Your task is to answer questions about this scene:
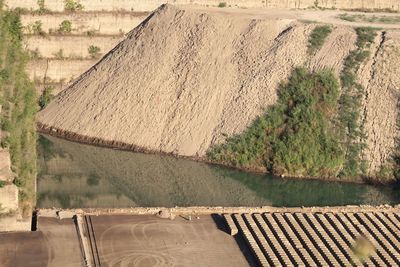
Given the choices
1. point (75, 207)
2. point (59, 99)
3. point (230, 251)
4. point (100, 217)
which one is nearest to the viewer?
point (230, 251)

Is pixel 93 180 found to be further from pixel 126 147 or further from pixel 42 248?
pixel 42 248

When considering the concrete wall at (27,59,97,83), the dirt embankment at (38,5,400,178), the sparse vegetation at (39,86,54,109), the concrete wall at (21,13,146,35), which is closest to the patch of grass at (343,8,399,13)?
the dirt embankment at (38,5,400,178)

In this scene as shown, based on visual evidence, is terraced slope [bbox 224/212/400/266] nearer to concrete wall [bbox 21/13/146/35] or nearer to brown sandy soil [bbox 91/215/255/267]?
brown sandy soil [bbox 91/215/255/267]

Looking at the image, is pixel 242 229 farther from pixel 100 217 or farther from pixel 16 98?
pixel 16 98

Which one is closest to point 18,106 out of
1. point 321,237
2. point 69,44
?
point 69,44

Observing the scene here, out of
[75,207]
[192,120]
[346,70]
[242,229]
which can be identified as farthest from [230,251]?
[346,70]

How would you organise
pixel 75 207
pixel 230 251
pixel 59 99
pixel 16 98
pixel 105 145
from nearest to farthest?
pixel 230 251
pixel 75 207
pixel 16 98
pixel 105 145
pixel 59 99
